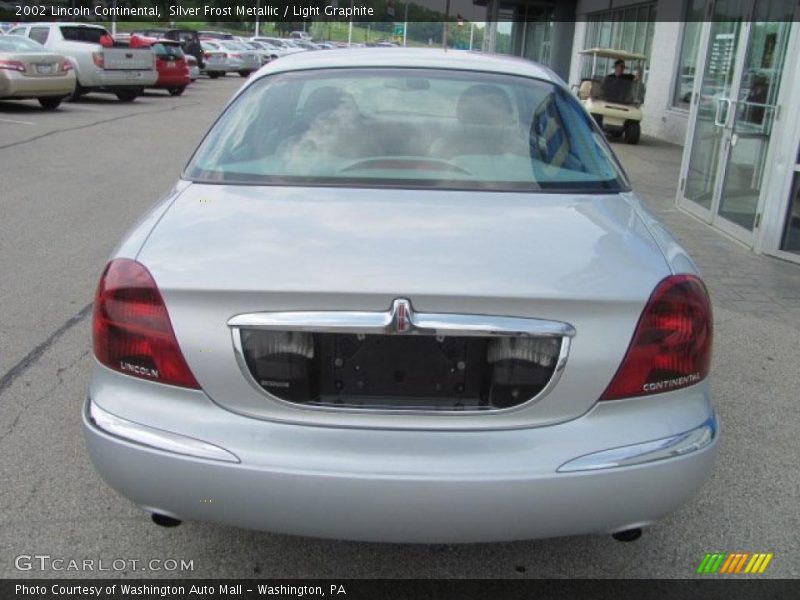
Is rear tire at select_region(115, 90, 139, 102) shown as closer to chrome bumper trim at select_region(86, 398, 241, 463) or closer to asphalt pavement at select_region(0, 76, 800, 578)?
asphalt pavement at select_region(0, 76, 800, 578)

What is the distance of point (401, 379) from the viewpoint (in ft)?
7.18

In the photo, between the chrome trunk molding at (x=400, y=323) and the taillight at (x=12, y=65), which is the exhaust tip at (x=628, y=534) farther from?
the taillight at (x=12, y=65)

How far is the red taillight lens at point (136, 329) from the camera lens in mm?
2176

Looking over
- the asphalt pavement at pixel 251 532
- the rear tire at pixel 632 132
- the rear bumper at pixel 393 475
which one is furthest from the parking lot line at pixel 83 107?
the rear bumper at pixel 393 475

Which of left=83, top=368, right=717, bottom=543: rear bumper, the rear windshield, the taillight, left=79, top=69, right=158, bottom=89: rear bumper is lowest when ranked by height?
left=83, top=368, right=717, bottom=543: rear bumper

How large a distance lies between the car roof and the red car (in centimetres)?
1866

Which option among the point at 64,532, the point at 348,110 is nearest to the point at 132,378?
the point at 64,532

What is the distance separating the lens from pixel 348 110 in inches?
126

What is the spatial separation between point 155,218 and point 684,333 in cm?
165

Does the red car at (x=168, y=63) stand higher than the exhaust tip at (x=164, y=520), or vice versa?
the red car at (x=168, y=63)

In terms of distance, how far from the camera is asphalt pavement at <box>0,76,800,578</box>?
2.73 meters

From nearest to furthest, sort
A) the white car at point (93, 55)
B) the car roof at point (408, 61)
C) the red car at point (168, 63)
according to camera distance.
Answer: the car roof at point (408, 61), the white car at point (93, 55), the red car at point (168, 63)

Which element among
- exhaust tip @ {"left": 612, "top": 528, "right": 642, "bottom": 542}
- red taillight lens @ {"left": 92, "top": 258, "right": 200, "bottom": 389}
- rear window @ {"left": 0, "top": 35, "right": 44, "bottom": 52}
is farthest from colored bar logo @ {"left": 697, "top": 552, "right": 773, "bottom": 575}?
rear window @ {"left": 0, "top": 35, "right": 44, "bottom": 52}

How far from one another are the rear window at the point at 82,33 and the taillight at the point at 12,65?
10.4ft
